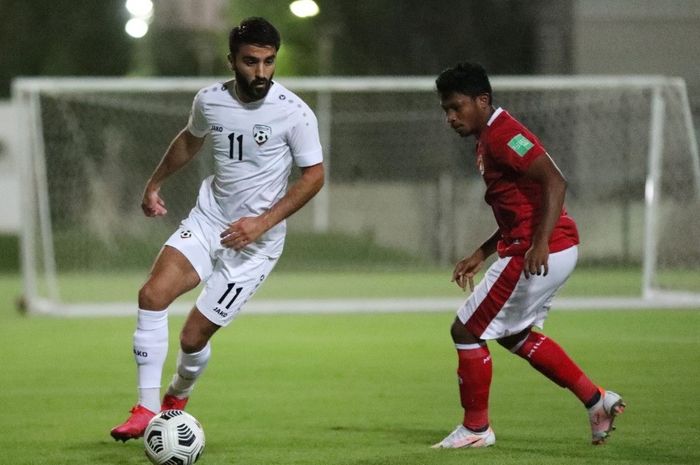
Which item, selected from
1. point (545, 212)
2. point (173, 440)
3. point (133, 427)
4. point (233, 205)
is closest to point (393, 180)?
point (233, 205)

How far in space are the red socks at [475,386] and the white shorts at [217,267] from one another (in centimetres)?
115

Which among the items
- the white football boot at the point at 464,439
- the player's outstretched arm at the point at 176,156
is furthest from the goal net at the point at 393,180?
the white football boot at the point at 464,439

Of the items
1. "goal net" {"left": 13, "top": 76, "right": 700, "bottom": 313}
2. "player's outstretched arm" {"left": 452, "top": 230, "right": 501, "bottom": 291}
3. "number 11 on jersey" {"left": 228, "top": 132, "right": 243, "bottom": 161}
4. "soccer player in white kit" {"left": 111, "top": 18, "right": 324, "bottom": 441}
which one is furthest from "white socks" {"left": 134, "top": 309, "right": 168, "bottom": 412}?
"goal net" {"left": 13, "top": 76, "right": 700, "bottom": 313}

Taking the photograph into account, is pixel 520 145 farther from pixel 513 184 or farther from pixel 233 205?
pixel 233 205

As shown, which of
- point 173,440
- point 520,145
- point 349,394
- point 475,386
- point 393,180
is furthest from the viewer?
point 393,180

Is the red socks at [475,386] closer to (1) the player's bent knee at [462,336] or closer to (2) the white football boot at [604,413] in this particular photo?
(1) the player's bent knee at [462,336]

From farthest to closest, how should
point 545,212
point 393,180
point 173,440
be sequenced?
point 393,180, point 545,212, point 173,440

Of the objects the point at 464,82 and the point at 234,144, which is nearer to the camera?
the point at 464,82

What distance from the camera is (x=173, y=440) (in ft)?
19.0

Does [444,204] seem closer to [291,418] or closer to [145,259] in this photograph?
[145,259]

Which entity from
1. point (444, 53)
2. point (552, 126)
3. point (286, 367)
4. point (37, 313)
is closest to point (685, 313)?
point (552, 126)

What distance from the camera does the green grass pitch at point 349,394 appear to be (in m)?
6.42

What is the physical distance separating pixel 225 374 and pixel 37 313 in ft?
19.6

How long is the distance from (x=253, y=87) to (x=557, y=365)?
2.02 m
